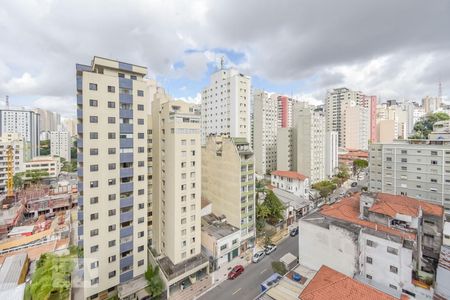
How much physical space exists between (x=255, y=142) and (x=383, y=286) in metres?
56.6

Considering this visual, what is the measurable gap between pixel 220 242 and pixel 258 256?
624 centimetres

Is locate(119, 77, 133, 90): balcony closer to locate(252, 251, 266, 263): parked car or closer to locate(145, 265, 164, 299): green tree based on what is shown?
locate(145, 265, 164, 299): green tree

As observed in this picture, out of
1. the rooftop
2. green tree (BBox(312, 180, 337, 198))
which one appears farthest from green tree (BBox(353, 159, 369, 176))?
the rooftop

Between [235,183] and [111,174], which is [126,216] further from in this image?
[235,183]

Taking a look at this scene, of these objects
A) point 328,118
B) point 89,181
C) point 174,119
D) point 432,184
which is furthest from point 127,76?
point 328,118

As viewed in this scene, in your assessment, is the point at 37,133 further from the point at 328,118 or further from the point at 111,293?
the point at 328,118

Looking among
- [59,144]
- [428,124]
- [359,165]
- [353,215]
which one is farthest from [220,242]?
[59,144]

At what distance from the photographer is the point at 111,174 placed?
75.8 ft

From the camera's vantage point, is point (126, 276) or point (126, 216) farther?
point (126, 276)

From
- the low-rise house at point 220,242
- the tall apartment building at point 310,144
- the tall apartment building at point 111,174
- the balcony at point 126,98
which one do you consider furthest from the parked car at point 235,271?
the tall apartment building at point 310,144

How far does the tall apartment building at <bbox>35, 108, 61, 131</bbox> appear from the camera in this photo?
147925 mm

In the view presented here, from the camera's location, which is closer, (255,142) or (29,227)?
(29,227)

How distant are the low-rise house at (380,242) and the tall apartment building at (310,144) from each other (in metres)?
30.3

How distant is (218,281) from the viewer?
26.1 meters
